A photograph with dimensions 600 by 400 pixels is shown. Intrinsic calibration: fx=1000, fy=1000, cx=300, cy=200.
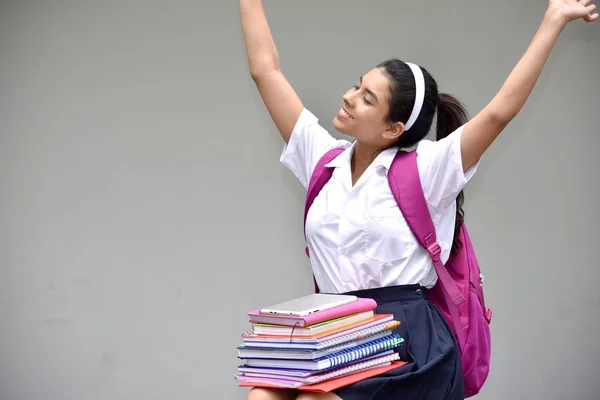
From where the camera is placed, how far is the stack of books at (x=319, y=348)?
2293 mm

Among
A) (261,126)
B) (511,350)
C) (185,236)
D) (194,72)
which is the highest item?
(194,72)

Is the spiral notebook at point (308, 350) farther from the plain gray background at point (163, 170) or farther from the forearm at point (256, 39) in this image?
the plain gray background at point (163, 170)

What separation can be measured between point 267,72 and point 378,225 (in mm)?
568

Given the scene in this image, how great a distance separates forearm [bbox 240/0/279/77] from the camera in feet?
9.25

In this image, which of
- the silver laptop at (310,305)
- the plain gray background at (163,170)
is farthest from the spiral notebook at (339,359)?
the plain gray background at (163,170)

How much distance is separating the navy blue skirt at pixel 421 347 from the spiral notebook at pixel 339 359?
0.22ft

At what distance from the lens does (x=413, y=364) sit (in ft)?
8.18

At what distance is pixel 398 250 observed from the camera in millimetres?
2584

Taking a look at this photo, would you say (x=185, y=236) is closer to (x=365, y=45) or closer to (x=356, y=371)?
(x=365, y=45)

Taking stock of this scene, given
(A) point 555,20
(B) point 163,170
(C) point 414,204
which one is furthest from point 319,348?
(B) point 163,170

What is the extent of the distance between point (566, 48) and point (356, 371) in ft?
7.98

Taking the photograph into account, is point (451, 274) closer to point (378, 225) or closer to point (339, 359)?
point (378, 225)

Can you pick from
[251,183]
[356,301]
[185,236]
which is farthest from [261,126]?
[356,301]

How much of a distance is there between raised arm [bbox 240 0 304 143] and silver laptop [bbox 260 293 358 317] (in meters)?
0.56
